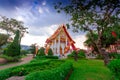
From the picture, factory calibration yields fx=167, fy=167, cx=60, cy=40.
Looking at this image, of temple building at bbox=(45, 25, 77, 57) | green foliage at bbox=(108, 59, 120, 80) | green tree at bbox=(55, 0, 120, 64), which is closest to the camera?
green foliage at bbox=(108, 59, 120, 80)

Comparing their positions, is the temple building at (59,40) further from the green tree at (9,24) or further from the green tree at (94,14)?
the green tree at (94,14)

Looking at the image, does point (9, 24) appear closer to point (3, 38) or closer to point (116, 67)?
point (3, 38)

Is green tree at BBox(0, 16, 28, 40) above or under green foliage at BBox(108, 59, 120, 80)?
above

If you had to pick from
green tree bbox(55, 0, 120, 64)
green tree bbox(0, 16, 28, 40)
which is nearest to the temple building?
green tree bbox(0, 16, 28, 40)

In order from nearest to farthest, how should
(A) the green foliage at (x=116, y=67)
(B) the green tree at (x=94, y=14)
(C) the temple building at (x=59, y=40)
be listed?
(A) the green foliage at (x=116, y=67), (B) the green tree at (x=94, y=14), (C) the temple building at (x=59, y=40)

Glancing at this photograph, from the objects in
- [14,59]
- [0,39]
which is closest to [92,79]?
[14,59]

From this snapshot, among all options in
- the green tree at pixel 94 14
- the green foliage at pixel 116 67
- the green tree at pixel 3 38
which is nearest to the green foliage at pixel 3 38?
the green tree at pixel 3 38

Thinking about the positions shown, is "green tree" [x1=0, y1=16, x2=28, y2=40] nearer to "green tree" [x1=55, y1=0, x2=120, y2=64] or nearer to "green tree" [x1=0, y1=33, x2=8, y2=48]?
"green tree" [x1=0, y1=33, x2=8, y2=48]

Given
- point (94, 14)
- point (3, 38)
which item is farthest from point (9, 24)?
point (94, 14)

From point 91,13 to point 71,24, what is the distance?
7.82ft

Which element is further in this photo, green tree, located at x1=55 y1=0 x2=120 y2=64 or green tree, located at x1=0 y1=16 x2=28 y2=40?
green tree, located at x1=0 y1=16 x2=28 y2=40

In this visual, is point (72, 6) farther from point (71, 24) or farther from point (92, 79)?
point (92, 79)

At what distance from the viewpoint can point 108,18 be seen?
15852 mm

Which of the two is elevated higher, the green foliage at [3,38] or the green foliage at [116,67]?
the green foliage at [3,38]
